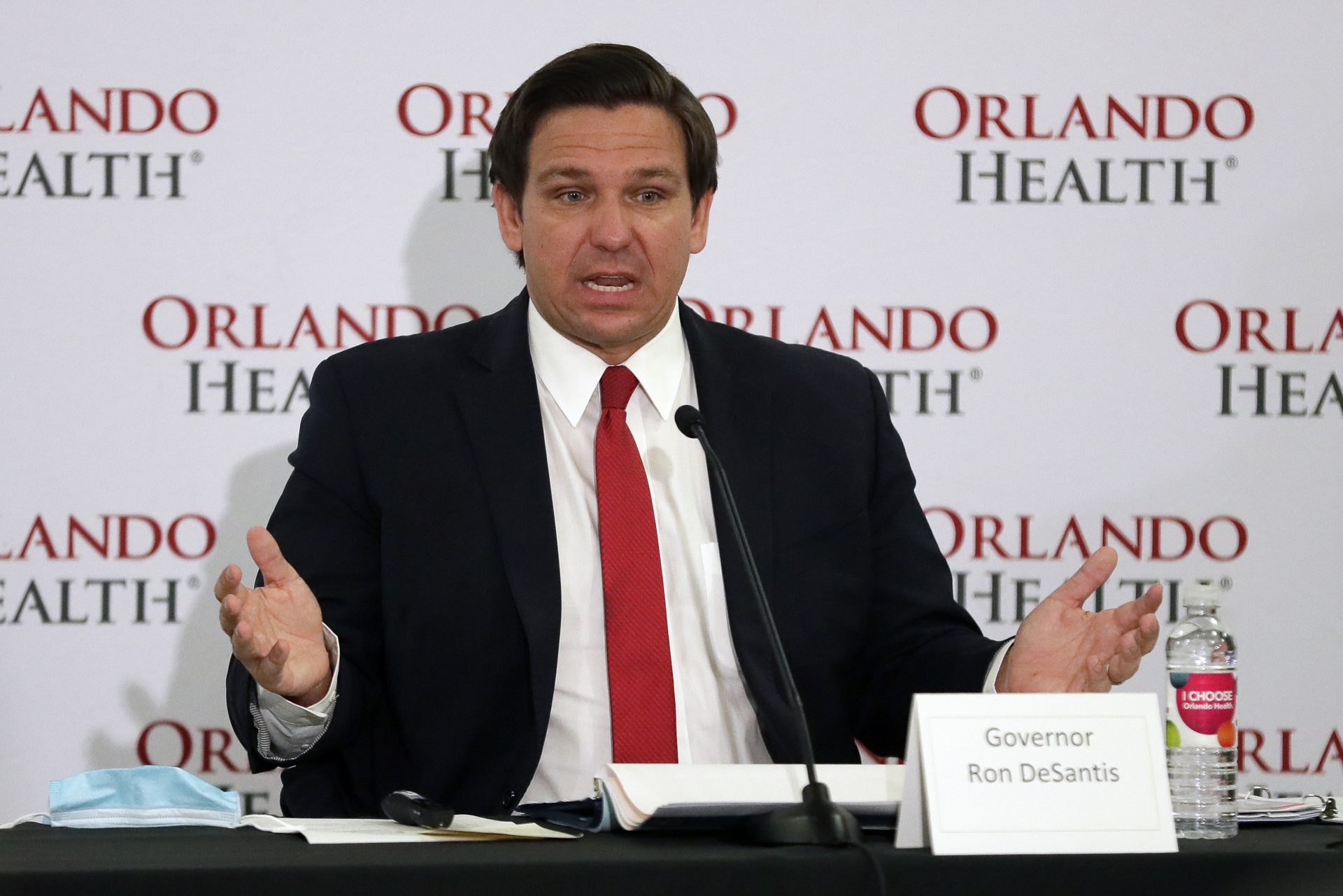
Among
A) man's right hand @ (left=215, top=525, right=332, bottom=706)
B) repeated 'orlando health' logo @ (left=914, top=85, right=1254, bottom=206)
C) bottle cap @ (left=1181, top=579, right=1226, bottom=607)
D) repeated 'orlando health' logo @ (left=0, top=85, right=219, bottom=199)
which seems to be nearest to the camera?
man's right hand @ (left=215, top=525, right=332, bottom=706)

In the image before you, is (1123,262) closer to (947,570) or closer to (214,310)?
(947,570)

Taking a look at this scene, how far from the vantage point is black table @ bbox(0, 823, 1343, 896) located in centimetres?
115

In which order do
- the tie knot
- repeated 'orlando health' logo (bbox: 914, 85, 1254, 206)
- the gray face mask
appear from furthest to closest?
repeated 'orlando health' logo (bbox: 914, 85, 1254, 206)
the tie knot
the gray face mask

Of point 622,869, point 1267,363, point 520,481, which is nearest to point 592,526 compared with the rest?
point 520,481

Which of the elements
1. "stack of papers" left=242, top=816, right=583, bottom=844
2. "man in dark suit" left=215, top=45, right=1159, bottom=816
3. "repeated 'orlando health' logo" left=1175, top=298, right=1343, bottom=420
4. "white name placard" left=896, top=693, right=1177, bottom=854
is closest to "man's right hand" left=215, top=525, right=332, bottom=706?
"man in dark suit" left=215, top=45, right=1159, bottom=816

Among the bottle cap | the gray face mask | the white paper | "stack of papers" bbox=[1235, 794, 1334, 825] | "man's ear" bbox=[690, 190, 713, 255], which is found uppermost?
"man's ear" bbox=[690, 190, 713, 255]

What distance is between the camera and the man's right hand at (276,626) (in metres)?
1.59

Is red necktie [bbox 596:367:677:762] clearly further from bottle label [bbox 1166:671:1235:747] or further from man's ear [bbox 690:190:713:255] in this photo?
bottle label [bbox 1166:671:1235:747]

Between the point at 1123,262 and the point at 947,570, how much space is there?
0.92m

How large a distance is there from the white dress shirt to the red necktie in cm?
3

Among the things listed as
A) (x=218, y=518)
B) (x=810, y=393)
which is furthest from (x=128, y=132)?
(x=810, y=393)

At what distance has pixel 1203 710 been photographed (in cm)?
154

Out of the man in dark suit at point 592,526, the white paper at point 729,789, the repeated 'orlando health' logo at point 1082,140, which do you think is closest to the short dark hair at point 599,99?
the man in dark suit at point 592,526

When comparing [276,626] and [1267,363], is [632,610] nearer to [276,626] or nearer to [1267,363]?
[276,626]
